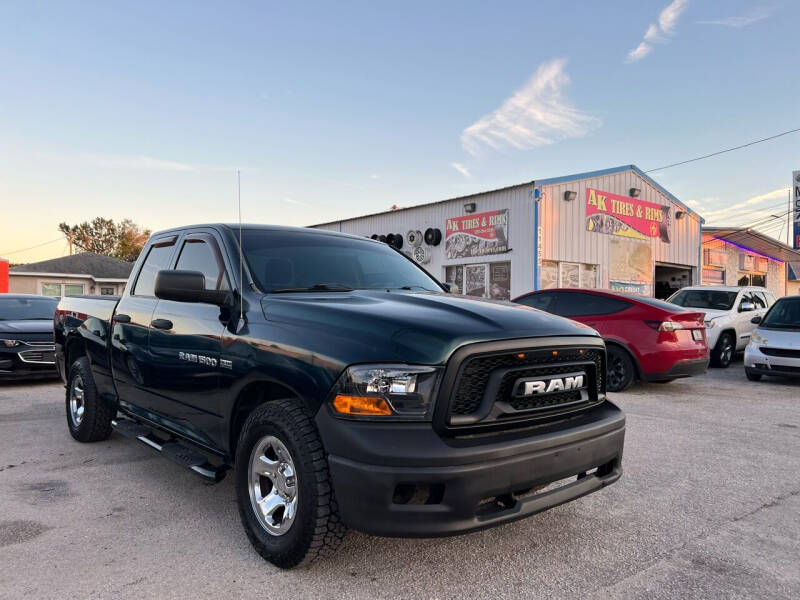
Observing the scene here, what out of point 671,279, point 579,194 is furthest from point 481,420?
point 671,279

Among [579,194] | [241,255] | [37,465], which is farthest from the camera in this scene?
[579,194]

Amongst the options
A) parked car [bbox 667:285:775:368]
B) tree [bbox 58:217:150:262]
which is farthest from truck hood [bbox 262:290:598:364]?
tree [bbox 58:217:150:262]

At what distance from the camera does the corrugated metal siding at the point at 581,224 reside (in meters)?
16.2

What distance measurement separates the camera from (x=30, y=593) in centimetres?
258

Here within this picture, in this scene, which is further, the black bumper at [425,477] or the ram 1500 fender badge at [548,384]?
the ram 1500 fender badge at [548,384]

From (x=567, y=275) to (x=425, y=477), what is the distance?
15.5m

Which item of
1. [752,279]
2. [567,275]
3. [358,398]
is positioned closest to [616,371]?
[358,398]

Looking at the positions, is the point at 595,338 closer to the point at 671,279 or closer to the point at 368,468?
the point at 368,468

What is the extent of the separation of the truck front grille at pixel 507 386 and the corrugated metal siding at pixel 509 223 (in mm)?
13426

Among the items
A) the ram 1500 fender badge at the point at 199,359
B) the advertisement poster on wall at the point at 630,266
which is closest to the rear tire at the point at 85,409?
the ram 1500 fender badge at the point at 199,359

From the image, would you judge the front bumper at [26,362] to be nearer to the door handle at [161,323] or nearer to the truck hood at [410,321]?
the door handle at [161,323]

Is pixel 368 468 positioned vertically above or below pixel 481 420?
below

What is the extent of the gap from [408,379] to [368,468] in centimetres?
41

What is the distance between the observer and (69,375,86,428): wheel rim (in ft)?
17.3
